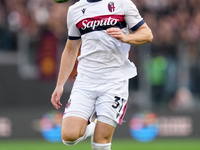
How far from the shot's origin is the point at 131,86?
1212cm

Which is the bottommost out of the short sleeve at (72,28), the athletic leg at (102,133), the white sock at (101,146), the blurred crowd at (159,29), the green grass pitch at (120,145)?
the green grass pitch at (120,145)

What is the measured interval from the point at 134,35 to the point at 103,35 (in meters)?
0.37

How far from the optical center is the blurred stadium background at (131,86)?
12156 millimetres

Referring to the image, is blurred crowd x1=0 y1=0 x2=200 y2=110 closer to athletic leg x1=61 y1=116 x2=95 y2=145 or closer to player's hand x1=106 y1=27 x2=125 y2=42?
athletic leg x1=61 y1=116 x2=95 y2=145

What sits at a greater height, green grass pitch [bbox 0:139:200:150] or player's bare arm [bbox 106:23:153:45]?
player's bare arm [bbox 106:23:153:45]

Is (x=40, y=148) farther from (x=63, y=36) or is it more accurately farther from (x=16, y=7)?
(x=16, y=7)

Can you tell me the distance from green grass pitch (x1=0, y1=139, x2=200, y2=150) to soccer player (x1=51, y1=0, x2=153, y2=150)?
15.3ft

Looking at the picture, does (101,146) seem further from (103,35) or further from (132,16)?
(132,16)

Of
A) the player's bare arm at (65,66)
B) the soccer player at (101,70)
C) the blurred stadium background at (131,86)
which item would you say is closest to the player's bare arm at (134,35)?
the soccer player at (101,70)

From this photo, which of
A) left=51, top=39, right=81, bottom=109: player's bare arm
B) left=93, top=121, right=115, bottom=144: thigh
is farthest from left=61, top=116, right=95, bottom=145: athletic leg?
left=51, top=39, right=81, bottom=109: player's bare arm

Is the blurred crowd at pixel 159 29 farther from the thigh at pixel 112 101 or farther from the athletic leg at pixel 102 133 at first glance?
the athletic leg at pixel 102 133

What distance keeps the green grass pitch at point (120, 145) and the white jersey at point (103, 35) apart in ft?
15.4

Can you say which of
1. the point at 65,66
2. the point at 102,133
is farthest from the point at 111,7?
the point at 102,133

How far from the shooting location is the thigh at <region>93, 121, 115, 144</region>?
21.1ft
